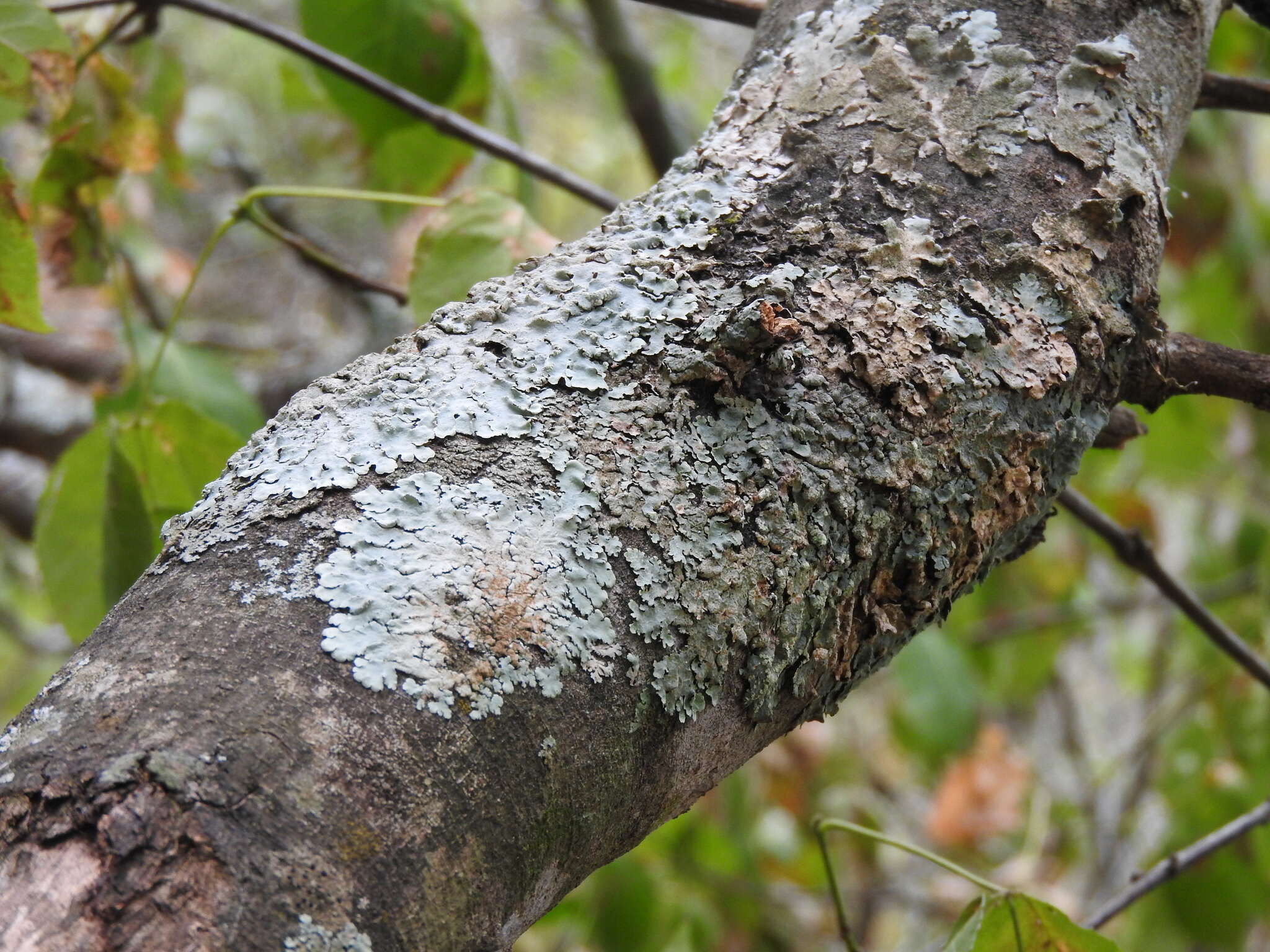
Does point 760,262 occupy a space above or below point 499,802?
above

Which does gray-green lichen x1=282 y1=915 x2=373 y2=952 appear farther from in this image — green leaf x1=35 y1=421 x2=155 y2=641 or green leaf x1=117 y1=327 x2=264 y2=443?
green leaf x1=117 y1=327 x2=264 y2=443

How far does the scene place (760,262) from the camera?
0.49 m

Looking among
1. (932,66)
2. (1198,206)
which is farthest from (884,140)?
(1198,206)

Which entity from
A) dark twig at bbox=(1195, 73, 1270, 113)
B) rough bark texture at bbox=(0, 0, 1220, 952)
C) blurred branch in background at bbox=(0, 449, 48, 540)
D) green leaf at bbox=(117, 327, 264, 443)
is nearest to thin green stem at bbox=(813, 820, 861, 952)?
rough bark texture at bbox=(0, 0, 1220, 952)

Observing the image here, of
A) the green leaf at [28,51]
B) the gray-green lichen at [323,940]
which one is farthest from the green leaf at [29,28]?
the gray-green lichen at [323,940]

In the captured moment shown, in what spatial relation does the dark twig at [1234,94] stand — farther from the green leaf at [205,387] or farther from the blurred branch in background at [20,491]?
the blurred branch in background at [20,491]

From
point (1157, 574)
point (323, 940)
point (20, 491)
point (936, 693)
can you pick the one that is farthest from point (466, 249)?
point (20, 491)

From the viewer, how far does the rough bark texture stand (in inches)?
13.2

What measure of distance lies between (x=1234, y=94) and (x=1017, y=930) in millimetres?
629

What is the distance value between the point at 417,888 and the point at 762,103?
1.44ft

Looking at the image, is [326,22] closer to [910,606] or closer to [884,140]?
[884,140]

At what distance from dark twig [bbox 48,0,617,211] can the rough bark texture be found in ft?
1.32

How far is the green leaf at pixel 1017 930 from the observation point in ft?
1.97

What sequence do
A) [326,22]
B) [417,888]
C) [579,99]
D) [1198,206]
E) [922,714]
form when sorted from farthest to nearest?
1. [579,99]
2. [1198,206]
3. [922,714]
4. [326,22]
5. [417,888]
